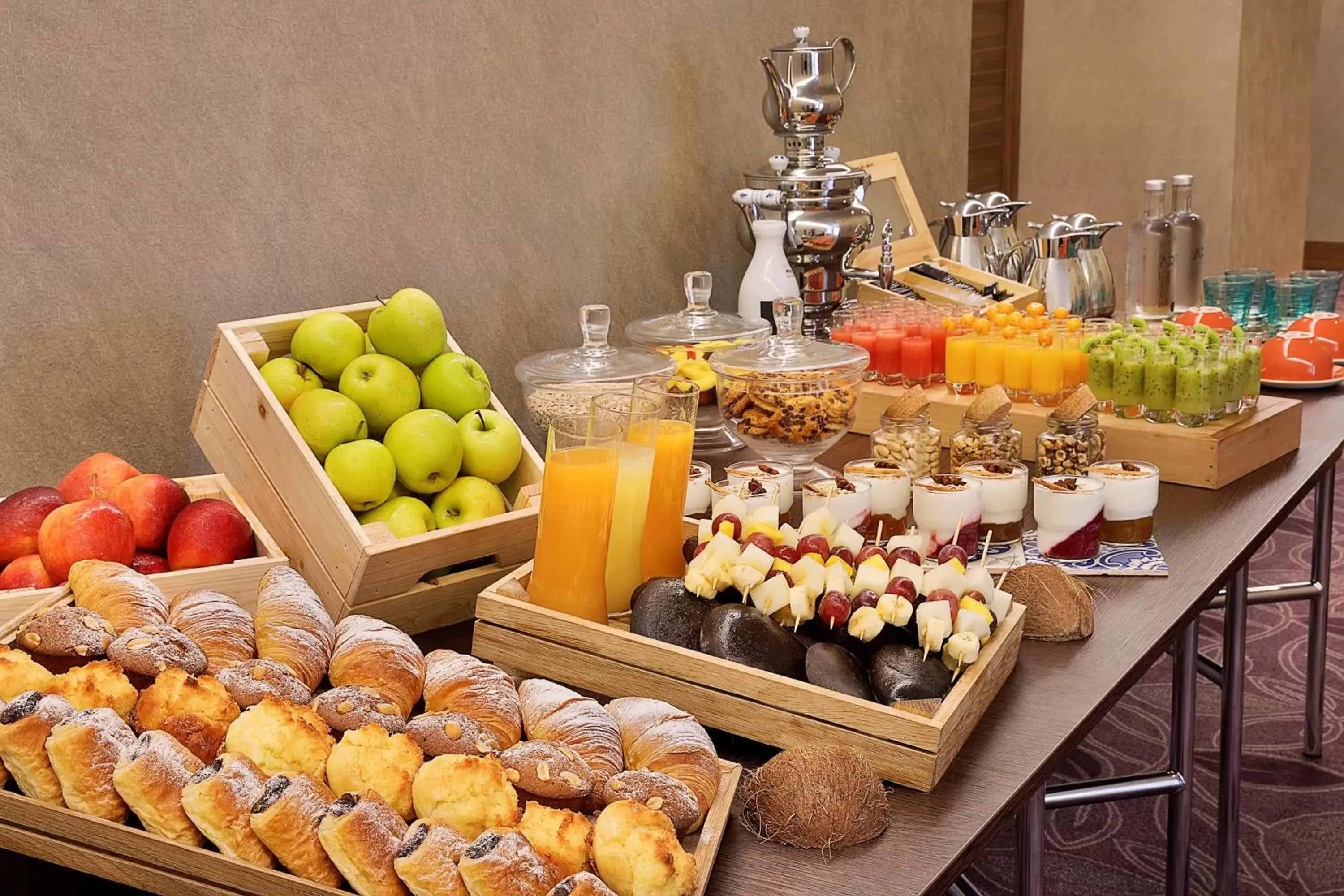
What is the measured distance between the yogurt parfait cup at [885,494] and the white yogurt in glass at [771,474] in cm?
7

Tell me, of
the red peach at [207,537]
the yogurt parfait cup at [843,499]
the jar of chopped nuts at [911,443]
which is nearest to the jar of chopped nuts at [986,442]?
the jar of chopped nuts at [911,443]

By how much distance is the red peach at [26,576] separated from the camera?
4.39 ft

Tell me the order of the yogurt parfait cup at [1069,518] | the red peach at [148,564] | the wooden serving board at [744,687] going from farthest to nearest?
the yogurt parfait cup at [1069,518]
the red peach at [148,564]
the wooden serving board at [744,687]

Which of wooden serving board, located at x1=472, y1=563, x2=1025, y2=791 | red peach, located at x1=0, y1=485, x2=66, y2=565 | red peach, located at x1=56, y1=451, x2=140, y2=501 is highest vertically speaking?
red peach, located at x1=56, y1=451, x2=140, y2=501

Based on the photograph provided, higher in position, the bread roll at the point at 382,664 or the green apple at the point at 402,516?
the green apple at the point at 402,516

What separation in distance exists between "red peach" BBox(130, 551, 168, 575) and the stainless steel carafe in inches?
75.8

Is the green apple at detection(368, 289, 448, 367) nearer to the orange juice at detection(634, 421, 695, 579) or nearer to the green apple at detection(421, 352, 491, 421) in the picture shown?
the green apple at detection(421, 352, 491, 421)

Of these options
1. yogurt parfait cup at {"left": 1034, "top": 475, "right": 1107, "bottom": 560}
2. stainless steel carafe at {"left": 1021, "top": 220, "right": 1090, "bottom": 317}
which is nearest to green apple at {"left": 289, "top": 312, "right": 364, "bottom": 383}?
yogurt parfait cup at {"left": 1034, "top": 475, "right": 1107, "bottom": 560}

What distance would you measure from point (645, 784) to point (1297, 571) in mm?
3269

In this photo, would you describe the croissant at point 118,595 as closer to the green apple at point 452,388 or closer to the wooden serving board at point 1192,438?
the green apple at point 452,388

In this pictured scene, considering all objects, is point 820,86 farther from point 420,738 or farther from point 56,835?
point 56,835

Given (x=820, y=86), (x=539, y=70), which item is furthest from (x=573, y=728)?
(x=820, y=86)

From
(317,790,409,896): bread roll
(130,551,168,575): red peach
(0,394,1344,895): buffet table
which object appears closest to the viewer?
(317,790,409,896): bread roll

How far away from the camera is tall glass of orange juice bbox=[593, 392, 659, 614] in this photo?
1.31 m
